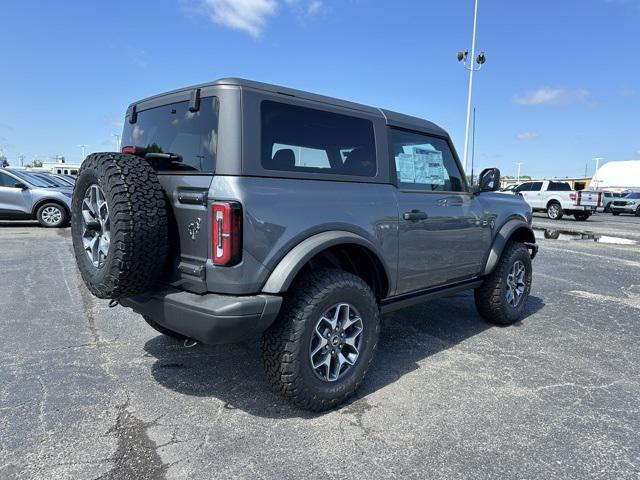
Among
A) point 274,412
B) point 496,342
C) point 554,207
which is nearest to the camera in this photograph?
point 274,412

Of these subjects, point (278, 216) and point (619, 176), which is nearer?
point (278, 216)

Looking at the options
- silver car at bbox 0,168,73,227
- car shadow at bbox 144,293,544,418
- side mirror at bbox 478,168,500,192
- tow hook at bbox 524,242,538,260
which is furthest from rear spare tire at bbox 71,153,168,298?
silver car at bbox 0,168,73,227

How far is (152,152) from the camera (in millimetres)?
3037

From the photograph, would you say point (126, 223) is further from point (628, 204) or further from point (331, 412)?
point (628, 204)

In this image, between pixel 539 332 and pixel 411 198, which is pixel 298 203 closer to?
pixel 411 198

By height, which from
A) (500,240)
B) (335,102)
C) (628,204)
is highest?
(335,102)

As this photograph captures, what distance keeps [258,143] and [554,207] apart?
22.6 metres

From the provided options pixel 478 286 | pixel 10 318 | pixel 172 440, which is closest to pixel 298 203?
pixel 172 440

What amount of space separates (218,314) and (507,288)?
10.9 feet

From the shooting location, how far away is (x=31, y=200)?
11672mm

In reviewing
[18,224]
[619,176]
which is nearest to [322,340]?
[18,224]

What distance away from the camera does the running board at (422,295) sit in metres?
3.41

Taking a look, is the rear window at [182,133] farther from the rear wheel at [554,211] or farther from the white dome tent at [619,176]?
the white dome tent at [619,176]

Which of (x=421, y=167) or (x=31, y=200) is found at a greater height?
(x=421, y=167)
